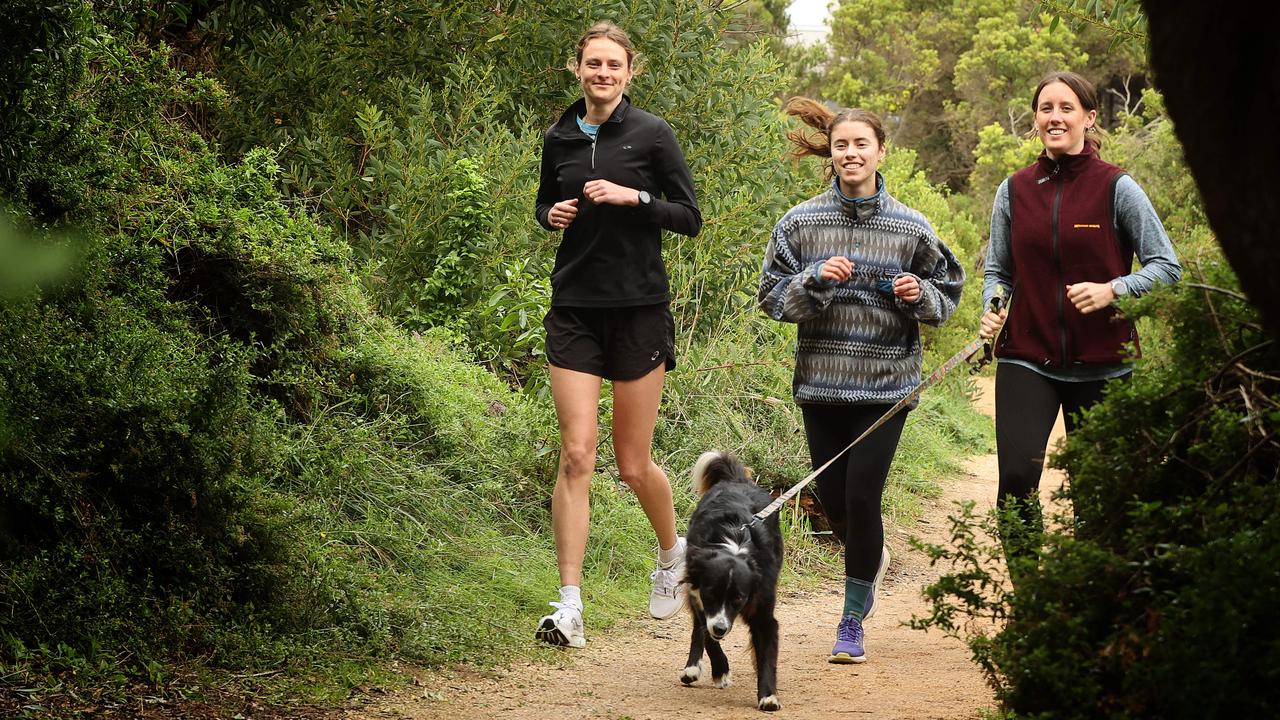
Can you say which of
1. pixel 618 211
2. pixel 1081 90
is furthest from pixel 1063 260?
pixel 618 211

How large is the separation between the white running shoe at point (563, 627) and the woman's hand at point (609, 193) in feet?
5.75

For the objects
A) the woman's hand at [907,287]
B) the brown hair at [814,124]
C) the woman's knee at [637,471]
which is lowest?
the woman's knee at [637,471]

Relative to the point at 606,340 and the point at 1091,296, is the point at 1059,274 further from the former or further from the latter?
the point at 606,340

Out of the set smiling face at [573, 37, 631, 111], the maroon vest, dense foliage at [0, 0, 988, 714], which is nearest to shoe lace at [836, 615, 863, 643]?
dense foliage at [0, 0, 988, 714]

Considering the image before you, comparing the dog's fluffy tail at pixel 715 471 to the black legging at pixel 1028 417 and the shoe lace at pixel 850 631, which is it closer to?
the shoe lace at pixel 850 631

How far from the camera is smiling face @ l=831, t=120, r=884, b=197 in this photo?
569cm

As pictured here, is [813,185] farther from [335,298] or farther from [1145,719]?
[1145,719]

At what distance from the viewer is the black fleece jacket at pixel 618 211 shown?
18.0ft

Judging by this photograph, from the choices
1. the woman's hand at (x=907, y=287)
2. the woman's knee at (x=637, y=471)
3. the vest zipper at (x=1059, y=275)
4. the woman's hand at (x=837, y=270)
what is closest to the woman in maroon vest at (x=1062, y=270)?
the vest zipper at (x=1059, y=275)

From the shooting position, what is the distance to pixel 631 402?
5.61m

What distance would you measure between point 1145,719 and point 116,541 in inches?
137

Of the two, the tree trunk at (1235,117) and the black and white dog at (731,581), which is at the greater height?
the tree trunk at (1235,117)

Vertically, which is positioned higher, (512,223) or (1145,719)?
(512,223)

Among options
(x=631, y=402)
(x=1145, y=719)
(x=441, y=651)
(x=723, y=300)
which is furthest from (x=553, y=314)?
(x=723, y=300)
